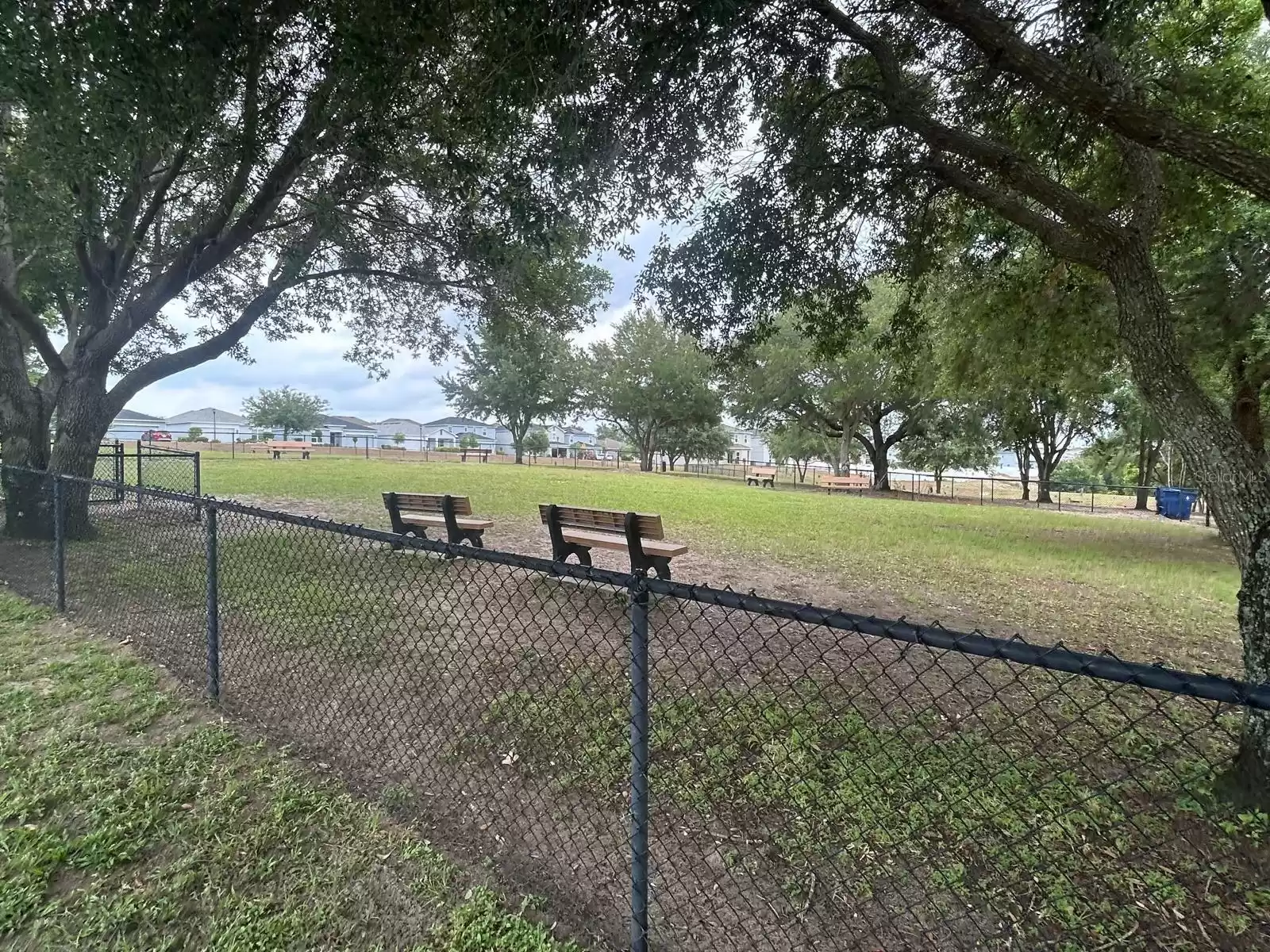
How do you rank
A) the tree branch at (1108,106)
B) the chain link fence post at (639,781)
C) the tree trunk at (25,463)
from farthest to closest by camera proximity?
the tree trunk at (25,463)
the tree branch at (1108,106)
the chain link fence post at (639,781)

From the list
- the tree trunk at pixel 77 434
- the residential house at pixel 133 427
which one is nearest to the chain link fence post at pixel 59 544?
the tree trunk at pixel 77 434

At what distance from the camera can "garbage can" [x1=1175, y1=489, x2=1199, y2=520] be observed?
56.9 ft

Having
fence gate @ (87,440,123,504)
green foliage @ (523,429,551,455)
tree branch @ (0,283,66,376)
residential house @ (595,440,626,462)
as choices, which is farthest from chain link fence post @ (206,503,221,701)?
green foliage @ (523,429,551,455)

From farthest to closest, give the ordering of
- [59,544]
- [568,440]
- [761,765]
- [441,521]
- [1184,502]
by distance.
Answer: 1. [568,440]
2. [1184,502]
3. [441,521]
4. [59,544]
5. [761,765]

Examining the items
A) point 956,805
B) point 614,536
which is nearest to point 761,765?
point 956,805

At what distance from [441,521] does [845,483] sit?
22937 millimetres

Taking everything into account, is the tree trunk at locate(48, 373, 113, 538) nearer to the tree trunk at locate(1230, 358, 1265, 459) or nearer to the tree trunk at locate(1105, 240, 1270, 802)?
the tree trunk at locate(1105, 240, 1270, 802)

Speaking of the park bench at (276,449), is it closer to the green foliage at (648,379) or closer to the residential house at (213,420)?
the green foliage at (648,379)

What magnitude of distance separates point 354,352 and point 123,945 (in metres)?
12.0

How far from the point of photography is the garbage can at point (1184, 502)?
1734 cm

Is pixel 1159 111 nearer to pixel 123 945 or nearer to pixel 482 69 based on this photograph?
pixel 482 69

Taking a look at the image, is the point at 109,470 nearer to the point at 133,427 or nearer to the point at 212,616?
the point at 212,616

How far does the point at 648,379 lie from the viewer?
3888 cm

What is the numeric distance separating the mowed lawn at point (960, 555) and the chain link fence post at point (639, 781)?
174 inches
